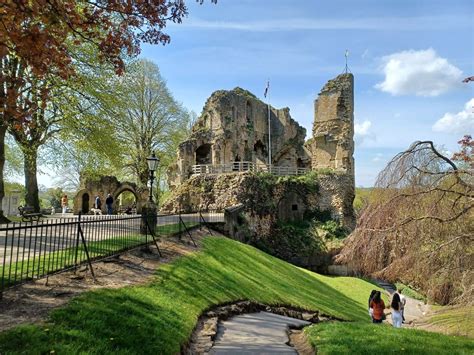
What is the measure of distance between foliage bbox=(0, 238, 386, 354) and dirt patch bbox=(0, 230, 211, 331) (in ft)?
1.03

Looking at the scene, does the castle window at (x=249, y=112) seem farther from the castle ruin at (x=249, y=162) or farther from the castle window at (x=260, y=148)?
the castle window at (x=260, y=148)

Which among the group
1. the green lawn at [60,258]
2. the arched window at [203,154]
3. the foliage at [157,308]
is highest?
the arched window at [203,154]

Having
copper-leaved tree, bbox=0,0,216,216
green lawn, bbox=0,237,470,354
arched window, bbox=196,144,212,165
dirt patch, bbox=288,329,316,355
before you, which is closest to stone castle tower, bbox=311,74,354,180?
arched window, bbox=196,144,212,165

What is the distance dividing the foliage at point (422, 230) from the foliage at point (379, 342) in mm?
1087

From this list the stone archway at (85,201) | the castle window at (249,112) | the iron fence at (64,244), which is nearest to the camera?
the iron fence at (64,244)

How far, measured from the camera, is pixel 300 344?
27.2 ft

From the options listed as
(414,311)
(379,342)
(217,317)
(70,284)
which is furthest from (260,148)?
(379,342)

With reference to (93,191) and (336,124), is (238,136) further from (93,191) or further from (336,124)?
(93,191)

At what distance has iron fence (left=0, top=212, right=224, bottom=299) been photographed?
24.3 ft

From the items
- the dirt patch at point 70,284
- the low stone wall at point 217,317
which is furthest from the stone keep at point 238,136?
the low stone wall at point 217,317

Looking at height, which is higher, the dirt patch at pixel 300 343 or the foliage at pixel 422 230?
the foliage at pixel 422 230

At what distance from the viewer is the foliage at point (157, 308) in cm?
520

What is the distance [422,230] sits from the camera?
28.3 feet

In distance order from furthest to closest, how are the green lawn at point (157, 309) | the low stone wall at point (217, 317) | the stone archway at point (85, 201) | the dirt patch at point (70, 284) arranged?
the stone archway at point (85, 201) < the low stone wall at point (217, 317) < the dirt patch at point (70, 284) < the green lawn at point (157, 309)
